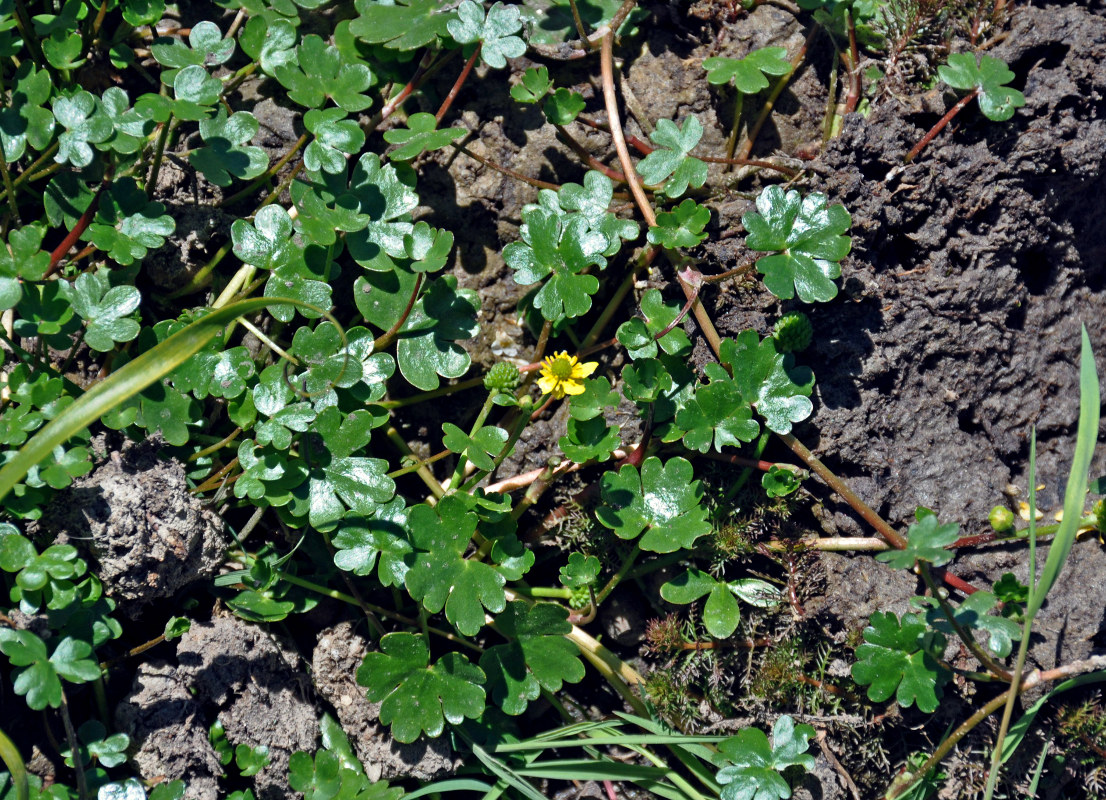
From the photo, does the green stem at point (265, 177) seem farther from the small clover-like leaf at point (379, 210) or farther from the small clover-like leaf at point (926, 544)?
the small clover-like leaf at point (926, 544)

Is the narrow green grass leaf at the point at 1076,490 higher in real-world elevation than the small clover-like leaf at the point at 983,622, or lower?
higher

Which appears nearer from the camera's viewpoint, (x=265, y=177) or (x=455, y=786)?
(x=455, y=786)

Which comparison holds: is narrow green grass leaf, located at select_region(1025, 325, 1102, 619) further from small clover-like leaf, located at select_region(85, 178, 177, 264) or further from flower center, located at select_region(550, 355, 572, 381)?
small clover-like leaf, located at select_region(85, 178, 177, 264)

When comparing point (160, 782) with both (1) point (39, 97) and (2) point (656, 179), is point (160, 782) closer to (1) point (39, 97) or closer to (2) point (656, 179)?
(1) point (39, 97)

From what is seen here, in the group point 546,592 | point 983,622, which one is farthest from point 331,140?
point 983,622

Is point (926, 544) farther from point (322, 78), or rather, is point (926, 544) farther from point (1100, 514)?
point (322, 78)

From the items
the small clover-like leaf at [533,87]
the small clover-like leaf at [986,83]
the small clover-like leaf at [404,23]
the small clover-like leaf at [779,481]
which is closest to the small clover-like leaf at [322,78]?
the small clover-like leaf at [404,23]

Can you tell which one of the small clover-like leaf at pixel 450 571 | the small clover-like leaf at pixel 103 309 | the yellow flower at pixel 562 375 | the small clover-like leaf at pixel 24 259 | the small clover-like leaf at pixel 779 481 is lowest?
the small clover-like leaf at pixel 450 571

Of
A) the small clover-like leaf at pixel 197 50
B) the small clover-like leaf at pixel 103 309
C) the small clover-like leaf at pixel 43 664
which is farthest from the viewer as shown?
the small clover-like leaf at pixel 197 50
